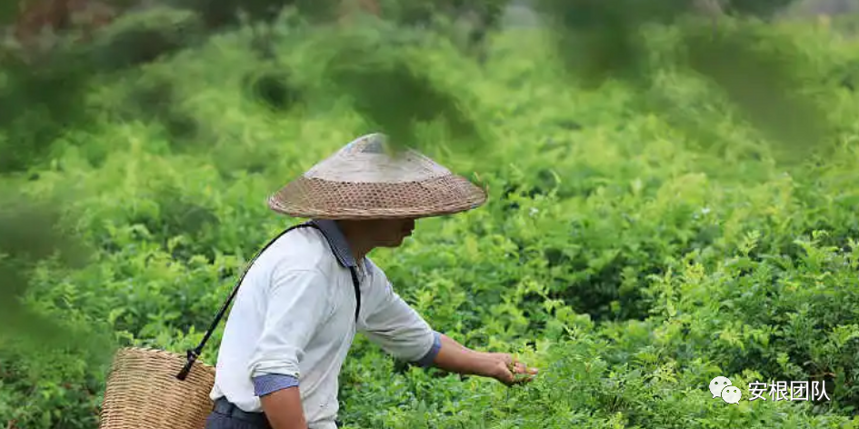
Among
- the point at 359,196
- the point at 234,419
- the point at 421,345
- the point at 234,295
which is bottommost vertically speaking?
the point at 234,419

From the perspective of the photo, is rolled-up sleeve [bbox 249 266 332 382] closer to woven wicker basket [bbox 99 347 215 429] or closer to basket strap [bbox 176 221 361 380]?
basket strap [bbox 176 221 361 380]

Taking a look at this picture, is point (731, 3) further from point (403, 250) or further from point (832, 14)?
point (403, 250)

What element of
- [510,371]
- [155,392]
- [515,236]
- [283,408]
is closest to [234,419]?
[283,408]

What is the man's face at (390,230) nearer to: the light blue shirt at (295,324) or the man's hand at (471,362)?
the light blue shirt at (295,324)

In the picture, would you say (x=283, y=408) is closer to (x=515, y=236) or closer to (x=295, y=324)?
(x=295, y=324)

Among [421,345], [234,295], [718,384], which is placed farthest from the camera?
[718,384]

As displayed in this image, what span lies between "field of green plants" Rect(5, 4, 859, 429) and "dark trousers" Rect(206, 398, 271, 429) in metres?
0.33

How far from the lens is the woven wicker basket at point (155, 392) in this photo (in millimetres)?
3314

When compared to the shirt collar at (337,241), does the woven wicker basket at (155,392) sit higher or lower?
lower

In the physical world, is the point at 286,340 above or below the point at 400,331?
above

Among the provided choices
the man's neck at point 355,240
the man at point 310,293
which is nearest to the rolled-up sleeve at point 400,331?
the man at point 310,293

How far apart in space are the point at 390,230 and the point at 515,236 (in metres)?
2.89

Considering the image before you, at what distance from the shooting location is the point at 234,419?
3.04m

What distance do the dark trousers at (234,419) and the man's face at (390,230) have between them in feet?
1.59
